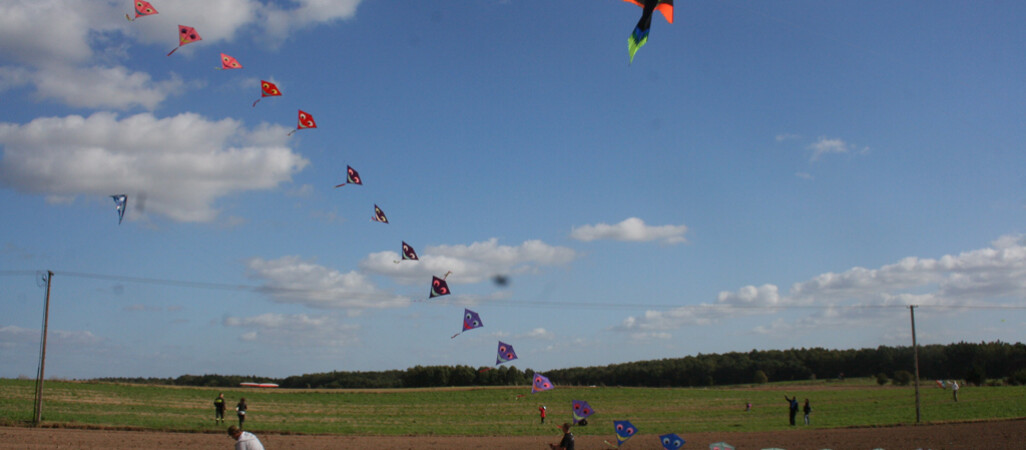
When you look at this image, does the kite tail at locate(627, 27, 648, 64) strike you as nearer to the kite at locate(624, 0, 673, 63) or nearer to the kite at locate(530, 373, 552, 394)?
the kite at locate(624, 0, 673, 63)

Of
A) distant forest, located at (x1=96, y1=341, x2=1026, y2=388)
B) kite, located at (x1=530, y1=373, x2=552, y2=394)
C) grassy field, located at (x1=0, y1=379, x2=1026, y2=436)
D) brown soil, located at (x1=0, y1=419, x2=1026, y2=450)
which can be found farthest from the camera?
distant forest, located at (x1=96, y1=341, x2=1026, y2=388)

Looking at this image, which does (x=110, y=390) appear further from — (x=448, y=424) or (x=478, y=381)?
(x=478, y=381)

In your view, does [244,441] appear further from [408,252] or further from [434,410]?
[434,410]

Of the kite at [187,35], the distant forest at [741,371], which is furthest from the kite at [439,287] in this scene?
the distant forest at [741,371]

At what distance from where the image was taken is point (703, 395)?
7556cm

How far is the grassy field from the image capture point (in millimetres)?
35312

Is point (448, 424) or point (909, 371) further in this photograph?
point (909, 371)

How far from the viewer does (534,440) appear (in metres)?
31.1

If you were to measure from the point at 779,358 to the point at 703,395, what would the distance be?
8264cm

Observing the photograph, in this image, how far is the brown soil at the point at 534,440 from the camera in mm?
25250

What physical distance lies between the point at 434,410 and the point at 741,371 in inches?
4087

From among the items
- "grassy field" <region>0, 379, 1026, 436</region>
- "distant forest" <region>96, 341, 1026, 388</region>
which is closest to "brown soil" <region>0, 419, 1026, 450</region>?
"grassy field" <region>0, 379, 1026, 436</region>

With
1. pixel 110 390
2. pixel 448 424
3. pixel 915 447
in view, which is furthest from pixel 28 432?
pixel 915 447

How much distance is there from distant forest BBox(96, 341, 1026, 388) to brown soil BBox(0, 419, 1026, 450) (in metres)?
66.8
